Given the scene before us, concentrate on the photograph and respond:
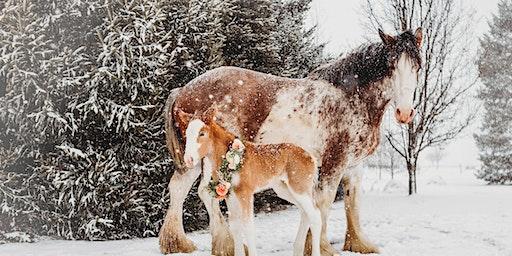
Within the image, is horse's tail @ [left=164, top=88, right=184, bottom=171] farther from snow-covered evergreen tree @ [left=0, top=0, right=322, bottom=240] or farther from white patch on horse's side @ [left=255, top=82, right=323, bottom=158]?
snow-covered evergreen tree @ [left=0, top=0, right=322, bottom=240]

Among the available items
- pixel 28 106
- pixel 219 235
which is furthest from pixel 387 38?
pixel 28 106

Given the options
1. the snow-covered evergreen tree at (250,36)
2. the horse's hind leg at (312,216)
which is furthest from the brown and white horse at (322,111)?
the snow-covered evergreen tree at (250,36)

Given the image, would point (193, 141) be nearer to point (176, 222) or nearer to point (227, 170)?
point (227, 170)

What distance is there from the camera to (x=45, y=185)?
26.2 feet

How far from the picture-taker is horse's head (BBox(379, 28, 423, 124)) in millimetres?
5039

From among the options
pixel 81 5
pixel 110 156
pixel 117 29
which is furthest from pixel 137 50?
pixel 110 156

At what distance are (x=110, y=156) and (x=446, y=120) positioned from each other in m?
10.5

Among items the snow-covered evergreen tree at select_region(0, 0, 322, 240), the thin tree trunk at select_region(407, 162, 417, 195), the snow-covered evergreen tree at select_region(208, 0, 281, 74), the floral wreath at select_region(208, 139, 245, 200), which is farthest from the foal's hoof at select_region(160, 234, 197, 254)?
the thin tree trunk at select_region(407, 162, 417, 195)

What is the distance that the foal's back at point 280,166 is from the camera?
15.4ft

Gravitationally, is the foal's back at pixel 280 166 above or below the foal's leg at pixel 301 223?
above

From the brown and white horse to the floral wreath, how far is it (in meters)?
1.14

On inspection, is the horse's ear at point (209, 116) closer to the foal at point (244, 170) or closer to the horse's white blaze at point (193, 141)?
the foal at point (244, 170)

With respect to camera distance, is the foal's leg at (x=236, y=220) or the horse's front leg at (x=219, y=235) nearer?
the foal's leg at (x=236, y=220)

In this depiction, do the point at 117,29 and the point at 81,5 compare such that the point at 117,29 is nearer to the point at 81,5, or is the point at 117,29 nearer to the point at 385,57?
the point at 81,5
